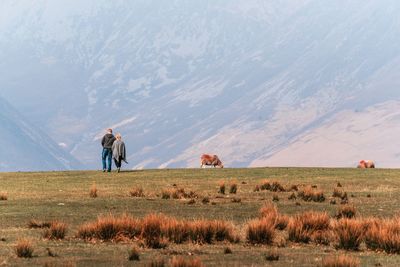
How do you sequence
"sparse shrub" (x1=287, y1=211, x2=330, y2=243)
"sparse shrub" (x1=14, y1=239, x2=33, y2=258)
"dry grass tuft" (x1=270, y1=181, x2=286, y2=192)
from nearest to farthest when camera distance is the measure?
1. "sparse shrub" (x1=14, y1=239, x2=33, y2=258)
2. "sparse shrub" (x1=287, y1=211, x2=330, y2=243)
3. "dry grass tuft" (x1=270, y1=181, x2=286, y2=192)

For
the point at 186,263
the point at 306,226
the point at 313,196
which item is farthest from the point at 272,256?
the point at 313,196

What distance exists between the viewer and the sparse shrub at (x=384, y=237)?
21266 mm

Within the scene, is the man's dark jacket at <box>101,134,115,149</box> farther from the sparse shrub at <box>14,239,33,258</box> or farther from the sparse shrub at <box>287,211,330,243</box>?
the sparse shrub at <box>14,239,33,258</box>

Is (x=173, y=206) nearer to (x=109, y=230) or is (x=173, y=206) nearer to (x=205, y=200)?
(x=205, y=200)

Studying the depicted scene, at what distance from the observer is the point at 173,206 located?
33.3 m

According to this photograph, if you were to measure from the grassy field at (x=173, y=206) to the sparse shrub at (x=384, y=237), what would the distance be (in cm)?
23

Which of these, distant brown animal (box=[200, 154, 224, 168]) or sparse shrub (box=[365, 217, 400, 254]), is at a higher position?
distant brown animal (box=[200, 154, 224, 168])

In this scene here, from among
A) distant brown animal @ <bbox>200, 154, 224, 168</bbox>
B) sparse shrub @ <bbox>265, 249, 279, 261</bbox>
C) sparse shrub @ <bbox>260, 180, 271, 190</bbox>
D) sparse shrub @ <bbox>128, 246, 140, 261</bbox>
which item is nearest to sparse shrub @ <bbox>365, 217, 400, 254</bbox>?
sparse shrub @ <bbox>265, 249, 279, 261</bbox>

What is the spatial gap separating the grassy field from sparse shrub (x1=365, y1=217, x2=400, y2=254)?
0.75ft

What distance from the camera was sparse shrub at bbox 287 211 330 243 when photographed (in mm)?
23062

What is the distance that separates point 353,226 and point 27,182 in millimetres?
27670

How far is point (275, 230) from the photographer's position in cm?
2488

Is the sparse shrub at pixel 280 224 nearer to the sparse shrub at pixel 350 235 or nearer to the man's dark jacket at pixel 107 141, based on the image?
the sparse shrub at pixel 350 235

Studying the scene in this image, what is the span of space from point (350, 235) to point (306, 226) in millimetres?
1983
